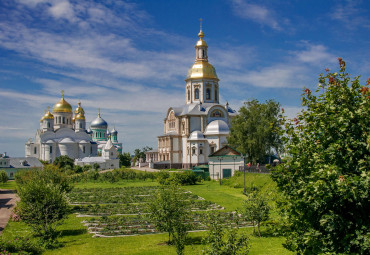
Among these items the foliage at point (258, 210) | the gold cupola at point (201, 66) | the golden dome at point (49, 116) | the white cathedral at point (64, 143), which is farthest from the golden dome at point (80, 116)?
the foliage at point (258, 210)

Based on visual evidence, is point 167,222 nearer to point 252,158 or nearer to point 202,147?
point 252,158

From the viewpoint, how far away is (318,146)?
662 cm

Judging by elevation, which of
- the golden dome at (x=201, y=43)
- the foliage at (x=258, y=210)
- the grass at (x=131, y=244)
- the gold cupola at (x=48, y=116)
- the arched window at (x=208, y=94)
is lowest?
the grass at (x=131, y=244)

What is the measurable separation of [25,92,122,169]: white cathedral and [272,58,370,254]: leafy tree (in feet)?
198

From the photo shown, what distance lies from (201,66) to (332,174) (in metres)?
56.1

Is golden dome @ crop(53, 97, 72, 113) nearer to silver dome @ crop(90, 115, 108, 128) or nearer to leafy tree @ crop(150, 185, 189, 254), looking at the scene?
silver dome @ crop(90, 115, 108, 128)

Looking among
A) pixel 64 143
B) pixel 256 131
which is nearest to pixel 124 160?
pixel 64 143

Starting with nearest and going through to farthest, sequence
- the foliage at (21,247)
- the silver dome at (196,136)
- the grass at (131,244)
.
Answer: the foliage at (21,247)
the grass at (131,244)
the silver dome at (196,136)

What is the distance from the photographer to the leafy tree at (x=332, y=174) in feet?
19.3

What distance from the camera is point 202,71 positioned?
197 feet

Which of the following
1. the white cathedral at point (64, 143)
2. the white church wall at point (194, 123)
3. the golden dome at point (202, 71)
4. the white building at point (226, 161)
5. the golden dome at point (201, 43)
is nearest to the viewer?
the white building at point (226, 161)

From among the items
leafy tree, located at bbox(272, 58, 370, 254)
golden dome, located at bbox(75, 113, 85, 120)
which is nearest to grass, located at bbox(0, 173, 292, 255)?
leafy tree, located at bbox(272, 58, 370, 254)

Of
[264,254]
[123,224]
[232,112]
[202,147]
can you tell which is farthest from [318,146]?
[232,112]

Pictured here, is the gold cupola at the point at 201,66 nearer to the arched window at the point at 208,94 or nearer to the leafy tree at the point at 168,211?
the arched window at the point at 208,94
